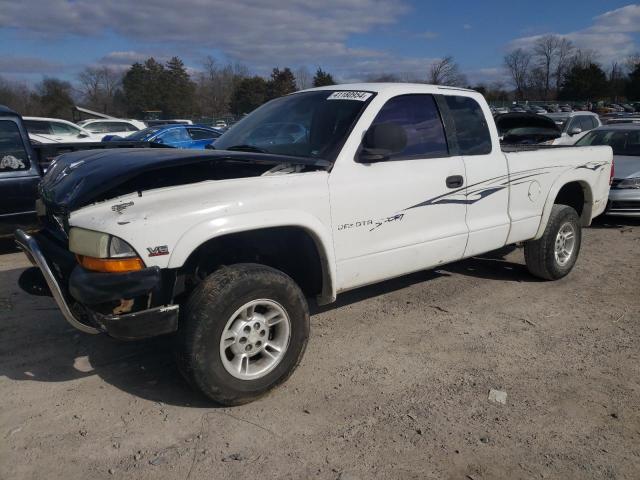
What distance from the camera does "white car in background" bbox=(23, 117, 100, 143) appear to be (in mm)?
14602

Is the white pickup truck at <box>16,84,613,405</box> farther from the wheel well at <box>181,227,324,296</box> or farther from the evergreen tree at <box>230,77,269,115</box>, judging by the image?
the evergreen tree at <box>230,77,269,115</box>

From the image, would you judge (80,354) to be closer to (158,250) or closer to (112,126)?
(158,250)

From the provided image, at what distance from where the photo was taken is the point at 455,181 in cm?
432

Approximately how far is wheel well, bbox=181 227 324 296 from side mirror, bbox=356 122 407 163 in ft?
2.33

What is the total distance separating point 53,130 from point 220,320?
1453 cm

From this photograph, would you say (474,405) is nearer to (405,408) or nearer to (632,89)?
(405,408)

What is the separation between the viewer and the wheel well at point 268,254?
3303 mm

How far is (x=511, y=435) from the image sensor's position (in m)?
2.99

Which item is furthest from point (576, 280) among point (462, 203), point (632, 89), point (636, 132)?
point (632, 89)

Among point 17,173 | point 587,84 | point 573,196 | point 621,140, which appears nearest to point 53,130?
point 17,173

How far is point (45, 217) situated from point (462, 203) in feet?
10.2

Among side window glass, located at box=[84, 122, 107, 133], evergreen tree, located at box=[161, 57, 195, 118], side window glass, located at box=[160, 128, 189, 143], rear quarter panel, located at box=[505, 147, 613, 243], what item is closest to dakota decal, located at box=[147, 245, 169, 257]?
rear quarter panel, located at box=[505, 147, 613, 243]

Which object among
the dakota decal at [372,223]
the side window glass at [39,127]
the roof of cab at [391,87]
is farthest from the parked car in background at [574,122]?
the side window glass at [39,127]

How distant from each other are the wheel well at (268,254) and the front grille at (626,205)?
22.6 feet
